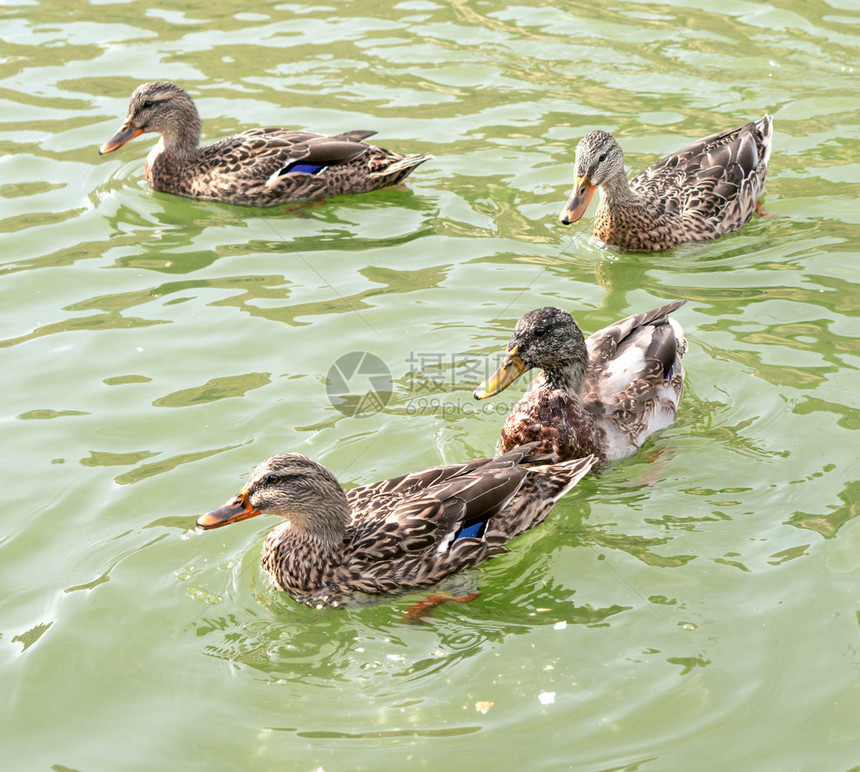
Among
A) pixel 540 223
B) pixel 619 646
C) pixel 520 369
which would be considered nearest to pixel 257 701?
pixel 619 646

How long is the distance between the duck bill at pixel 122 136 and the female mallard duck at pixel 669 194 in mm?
4553

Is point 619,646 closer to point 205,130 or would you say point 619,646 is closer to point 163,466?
point 163,466

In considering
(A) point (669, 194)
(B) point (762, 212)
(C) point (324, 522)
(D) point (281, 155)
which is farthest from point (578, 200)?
(C) point (324, 522)

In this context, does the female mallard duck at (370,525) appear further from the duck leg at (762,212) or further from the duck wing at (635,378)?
the duck leg at (762,212)

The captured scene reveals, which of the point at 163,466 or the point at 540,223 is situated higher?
the point at 540,223

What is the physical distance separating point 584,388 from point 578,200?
7.97 feet

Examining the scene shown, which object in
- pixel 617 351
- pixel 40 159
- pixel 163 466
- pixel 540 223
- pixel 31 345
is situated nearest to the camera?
pixel 163 466

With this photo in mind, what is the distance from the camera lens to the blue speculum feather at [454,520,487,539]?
6.41m

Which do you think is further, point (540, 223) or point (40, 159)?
point (40, 159)

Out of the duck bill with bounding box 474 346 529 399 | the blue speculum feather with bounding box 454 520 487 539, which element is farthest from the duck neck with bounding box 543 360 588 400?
the blue speculum feather with bounding box 454 520 487 539

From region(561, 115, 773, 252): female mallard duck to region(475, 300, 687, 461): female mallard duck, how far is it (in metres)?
2.03

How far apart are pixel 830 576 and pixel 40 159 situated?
30.0 ft

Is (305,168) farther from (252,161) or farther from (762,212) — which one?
(762,212)

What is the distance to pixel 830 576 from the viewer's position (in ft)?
20.5
